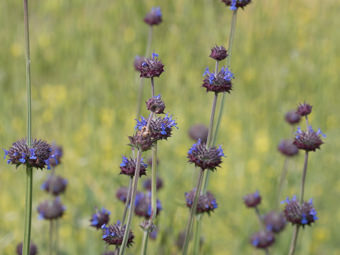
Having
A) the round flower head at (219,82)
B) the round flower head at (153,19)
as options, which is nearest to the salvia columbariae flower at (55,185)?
the round flower head at (153,19)

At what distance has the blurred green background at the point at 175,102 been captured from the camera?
402 centimetres

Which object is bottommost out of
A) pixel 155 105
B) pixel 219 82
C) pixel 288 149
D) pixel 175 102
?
pixel 155 105

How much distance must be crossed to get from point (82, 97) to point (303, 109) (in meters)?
3.93

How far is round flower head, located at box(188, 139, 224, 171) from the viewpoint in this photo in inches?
68.4

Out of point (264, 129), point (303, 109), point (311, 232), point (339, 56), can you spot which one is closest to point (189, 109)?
point (264, 129)

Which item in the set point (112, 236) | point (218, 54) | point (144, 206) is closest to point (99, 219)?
point (144, 206)

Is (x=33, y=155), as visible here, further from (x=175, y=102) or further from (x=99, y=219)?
(x=175, y=102)

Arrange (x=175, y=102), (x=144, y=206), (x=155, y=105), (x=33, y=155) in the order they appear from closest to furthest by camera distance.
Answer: (x=155, y=105) → (x=33, y=155) → (x=144, y=206) → (x=175, y=102)

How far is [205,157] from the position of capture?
1747 millimetres

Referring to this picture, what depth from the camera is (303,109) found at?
210 centimetres

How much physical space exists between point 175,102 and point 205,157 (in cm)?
392

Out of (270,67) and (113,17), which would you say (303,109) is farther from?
(113,17)

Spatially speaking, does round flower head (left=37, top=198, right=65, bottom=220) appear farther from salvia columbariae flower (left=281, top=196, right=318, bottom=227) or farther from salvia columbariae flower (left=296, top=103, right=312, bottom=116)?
salvia columbariae flower (left=296, top=103, right=312, bottom=116)

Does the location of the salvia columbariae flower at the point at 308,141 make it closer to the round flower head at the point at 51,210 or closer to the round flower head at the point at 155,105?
the round flower head at the point at 155,105
